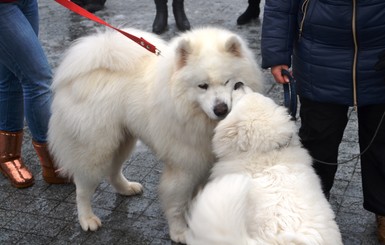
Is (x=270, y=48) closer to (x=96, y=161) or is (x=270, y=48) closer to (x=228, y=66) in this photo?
(x=228, y=66)

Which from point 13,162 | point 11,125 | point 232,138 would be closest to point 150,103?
point 232,138

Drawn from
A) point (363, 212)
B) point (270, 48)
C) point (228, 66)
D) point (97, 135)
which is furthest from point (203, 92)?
point (363, 212)

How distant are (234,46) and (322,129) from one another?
69 centimetres

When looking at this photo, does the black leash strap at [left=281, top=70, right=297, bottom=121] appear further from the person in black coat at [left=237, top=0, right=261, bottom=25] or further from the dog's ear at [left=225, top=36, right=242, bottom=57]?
the person in black coat at [left=237, top=0, right=261, bottom=25]

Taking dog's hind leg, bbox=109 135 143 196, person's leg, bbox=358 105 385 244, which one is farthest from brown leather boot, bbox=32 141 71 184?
person's leg, bbox=358 105 385 244

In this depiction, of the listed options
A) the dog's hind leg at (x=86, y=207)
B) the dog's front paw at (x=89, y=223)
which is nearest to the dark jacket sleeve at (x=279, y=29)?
the dog's hind leg at (x=86, y=207)

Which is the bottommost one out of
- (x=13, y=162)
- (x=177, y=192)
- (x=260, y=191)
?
(x=13, y=162)

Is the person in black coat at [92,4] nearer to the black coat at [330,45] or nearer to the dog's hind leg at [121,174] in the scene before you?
the dog's hind leg at [121,174]

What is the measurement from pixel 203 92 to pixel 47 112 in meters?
1.53

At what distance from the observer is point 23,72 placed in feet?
12.7

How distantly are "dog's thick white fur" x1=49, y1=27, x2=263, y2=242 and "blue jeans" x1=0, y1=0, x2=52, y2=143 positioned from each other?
40 centimetres

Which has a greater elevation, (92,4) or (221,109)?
(221,109)

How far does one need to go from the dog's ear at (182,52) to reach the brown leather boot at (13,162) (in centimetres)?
183

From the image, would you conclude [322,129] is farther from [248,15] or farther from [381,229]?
[248,15]
